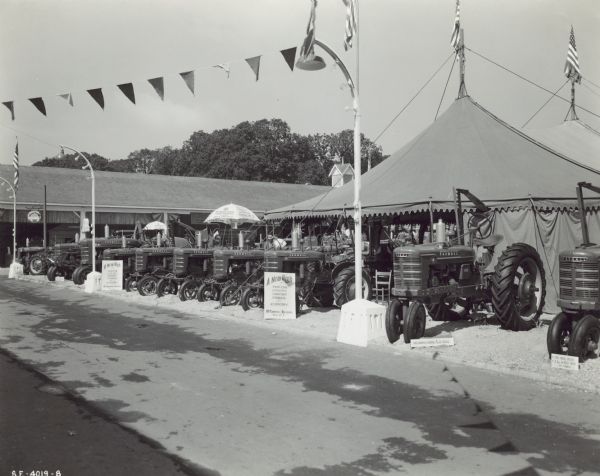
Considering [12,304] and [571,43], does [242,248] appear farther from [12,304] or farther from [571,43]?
[571,43]

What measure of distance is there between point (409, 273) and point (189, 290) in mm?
8358

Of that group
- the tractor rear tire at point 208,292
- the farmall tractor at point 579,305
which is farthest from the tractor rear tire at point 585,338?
the tractor rear tire at point 208,292

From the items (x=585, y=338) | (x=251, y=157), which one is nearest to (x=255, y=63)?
(x=585, y=338)

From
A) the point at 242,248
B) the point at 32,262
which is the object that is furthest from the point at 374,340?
the point at 32,262

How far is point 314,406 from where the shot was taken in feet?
19.7

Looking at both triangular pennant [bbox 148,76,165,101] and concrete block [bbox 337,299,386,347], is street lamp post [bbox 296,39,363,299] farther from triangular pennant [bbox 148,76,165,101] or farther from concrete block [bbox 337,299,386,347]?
triangular pennant [bbox 148,76,165,101]

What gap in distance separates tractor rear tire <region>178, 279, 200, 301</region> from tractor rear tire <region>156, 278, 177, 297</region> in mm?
899

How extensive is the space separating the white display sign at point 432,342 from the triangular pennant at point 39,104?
333 inches

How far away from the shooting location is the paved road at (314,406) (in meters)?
4.55

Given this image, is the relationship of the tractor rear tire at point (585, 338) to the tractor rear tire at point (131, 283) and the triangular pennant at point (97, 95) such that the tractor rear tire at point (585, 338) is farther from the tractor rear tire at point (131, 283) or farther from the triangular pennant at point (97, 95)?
the tractor rear tire at point (131, 283)

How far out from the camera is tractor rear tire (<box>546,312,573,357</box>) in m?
7.53

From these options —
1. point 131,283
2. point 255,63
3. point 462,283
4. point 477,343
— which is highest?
point 255,63

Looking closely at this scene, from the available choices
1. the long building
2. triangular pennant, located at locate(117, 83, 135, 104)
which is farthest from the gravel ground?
the long building

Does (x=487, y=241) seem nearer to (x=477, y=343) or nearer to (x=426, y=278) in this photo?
(x=426, y=278)
